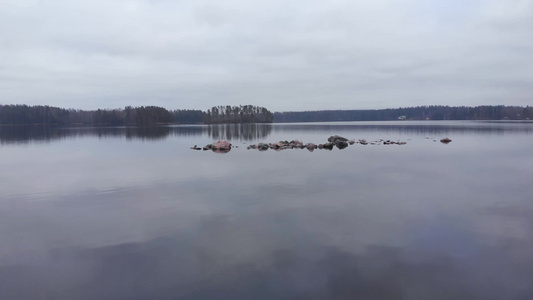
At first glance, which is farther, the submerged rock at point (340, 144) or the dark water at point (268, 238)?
the submerged rock at point (340, 144)

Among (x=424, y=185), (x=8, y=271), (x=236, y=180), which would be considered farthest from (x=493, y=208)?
(x=8, y=271)

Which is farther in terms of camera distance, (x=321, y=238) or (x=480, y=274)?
(x=321, y=238)

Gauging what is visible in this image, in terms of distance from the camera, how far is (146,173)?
24.0 meters

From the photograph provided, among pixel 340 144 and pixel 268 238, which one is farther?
pixel 340 144

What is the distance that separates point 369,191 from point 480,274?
30.0ft

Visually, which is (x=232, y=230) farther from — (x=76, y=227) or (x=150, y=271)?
(x=76, y=227)

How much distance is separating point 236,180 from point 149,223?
8738 mm

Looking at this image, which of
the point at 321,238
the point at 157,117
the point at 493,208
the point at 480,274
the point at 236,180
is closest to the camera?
the point at 480,274

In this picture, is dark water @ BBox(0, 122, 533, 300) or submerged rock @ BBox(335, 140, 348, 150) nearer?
dark water @ BBox(0, 122, 533, 300)

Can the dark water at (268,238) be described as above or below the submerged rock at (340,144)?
below

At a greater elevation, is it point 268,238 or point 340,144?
point 340,144

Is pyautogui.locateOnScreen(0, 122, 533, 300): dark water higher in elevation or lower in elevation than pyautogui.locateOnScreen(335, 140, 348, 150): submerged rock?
lower

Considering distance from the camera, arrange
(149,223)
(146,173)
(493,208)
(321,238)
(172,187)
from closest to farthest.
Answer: (321,238) < (149,223) < (493,208) < (172,187) < (146,173)

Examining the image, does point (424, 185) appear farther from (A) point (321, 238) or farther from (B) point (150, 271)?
(B) point (150, 271)
